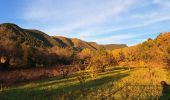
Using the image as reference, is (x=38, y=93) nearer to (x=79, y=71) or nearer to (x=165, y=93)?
(x=79, y=71)

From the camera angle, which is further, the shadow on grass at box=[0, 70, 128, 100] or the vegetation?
the vegetation

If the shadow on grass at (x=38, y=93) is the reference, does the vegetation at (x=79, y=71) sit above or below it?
above

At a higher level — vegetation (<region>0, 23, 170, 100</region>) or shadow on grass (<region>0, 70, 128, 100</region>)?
vegetation (<region>0, 23, 170, 100</region>)

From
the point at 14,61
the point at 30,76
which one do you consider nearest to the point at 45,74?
the point at 30,76

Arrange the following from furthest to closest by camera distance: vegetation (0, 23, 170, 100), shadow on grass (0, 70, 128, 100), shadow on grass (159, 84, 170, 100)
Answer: vegetation (0, 23, 170, 100) < shadow on grass (0, 70, 128, 100) < shadow on grass (159, 84, 170, 100)

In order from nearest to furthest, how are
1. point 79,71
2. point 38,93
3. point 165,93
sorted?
point 165,93, point 38,93, point 79,71

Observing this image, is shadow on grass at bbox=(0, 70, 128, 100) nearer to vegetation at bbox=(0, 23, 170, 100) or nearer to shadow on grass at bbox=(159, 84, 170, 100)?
vegetation at bbox=(0, 23, 170, 100)

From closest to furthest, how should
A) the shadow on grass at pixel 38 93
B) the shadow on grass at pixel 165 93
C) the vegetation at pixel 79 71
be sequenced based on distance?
the shadow on grass at pixel 165 93 < the shadow on grass at pixel 38 93 < the vegetation at pixel 79 71

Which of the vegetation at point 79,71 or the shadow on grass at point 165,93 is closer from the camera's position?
the shadow on grass at point 165,93

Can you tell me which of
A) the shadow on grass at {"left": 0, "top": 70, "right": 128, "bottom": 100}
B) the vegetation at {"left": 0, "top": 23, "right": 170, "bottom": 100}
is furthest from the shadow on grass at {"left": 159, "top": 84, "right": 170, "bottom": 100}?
the shadow on grass at {"left": 0, "top": 70, "right": 128, "bottom": 100}

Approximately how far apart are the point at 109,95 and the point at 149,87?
10.5 feet

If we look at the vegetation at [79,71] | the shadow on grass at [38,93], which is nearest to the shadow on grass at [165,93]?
the vegetation at [79,71]

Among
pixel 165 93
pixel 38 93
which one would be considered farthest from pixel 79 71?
pixel 165 93

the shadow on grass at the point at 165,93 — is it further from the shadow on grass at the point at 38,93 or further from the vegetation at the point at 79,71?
the shadow on grass at the point at 38,93
